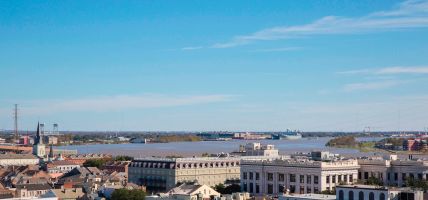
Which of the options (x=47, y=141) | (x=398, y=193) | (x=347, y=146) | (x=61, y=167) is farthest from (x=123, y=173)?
(x=47, y=141)

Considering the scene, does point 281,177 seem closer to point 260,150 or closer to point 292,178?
point 292,178

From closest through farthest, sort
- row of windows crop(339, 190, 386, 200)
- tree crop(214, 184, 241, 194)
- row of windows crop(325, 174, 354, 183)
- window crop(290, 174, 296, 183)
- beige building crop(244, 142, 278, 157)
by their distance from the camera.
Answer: row of windows crop(339, 190, 386, 200), row of windows crop(325, 174, 354, 183), tree crop(214, 184, 241, 194), window crop(290, 174, 296, 183), beige building crop(244, 142, 278, 157)

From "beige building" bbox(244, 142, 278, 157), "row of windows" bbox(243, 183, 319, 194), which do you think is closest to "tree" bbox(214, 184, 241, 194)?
"row of windows" bbox(243, 183, 319, 194)

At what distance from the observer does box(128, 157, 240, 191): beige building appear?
205 ft

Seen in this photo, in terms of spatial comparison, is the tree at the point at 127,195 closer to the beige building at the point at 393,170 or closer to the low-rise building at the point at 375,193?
the low-rise building at the point at 375,193

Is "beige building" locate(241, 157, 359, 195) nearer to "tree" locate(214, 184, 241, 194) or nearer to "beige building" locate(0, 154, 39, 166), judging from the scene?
"tree" locate(214, 184, 241, 194)

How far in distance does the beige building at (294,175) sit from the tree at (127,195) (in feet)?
39.7

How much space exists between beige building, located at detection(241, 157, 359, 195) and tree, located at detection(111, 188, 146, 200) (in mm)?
12095

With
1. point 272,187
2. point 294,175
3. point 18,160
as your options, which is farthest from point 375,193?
point 18,160

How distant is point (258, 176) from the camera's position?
191ft

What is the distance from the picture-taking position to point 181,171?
205 ft

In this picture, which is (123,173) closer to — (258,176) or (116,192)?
(258,176)

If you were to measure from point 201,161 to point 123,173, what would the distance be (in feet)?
32.3

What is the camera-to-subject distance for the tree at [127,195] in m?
43.8
